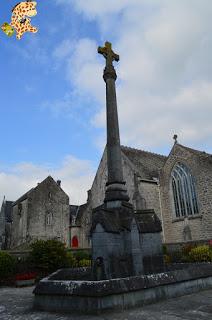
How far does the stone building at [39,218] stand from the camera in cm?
3319

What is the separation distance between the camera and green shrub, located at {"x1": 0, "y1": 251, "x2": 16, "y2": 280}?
13.7 meters

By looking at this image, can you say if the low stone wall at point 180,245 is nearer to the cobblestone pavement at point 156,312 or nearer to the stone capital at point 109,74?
the cobblestone pavement at point 156,312

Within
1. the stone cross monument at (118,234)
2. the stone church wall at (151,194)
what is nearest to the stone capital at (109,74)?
the stone cross monument at (118,234)

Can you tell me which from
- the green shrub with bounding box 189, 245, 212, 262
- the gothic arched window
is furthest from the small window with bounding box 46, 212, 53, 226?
the green shrub with bounding box 189, 245, 212, 262

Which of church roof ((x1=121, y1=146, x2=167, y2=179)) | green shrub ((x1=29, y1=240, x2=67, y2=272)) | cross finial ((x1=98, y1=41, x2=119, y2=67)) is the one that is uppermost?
church roof ((x1=121, y1=146, x2=167, y2=179))

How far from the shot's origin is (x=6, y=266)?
1384cm

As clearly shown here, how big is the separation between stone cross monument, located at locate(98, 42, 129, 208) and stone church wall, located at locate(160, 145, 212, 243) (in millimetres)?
15712

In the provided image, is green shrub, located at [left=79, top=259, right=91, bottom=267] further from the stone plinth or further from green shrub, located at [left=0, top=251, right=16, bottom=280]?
the stone plinth

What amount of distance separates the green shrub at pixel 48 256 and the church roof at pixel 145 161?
572 inches

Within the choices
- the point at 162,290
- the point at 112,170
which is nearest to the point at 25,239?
the point at 112,170

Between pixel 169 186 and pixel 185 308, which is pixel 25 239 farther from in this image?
pixel 185 308

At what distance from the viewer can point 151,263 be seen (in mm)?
8344

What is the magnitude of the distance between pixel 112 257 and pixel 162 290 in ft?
4.90

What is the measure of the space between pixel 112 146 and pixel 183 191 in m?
17.7
